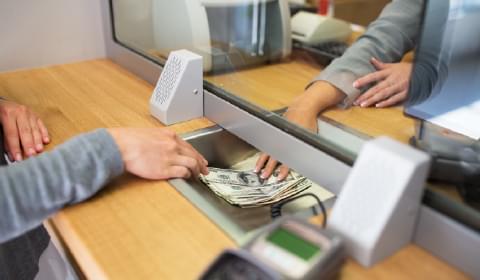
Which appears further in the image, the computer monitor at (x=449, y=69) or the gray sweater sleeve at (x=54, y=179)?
the computer monitor at (x=449, y=69)

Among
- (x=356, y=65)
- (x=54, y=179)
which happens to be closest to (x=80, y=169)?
(x=54, y=179)

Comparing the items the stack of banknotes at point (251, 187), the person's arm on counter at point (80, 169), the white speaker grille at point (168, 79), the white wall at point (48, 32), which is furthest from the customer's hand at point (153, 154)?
the white wall at point (48, 32)

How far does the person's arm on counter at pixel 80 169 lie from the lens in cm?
68

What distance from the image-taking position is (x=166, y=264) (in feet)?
2.03

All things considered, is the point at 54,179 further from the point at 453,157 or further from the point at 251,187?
the point at 453,157

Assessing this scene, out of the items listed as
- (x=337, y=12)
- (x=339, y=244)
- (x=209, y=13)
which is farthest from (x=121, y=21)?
(x=337, y=12)

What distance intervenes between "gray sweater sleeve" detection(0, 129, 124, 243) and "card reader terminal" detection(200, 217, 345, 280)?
31 cm

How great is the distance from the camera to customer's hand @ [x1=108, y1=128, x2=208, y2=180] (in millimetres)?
791

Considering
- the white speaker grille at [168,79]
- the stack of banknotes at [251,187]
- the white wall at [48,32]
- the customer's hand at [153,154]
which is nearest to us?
the customer's hand at [153,154]

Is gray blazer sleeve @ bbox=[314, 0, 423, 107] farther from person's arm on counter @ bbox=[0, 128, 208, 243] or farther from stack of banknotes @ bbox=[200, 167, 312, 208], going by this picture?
person's arm on counter @ bbox=[0, 128, 208, 243]

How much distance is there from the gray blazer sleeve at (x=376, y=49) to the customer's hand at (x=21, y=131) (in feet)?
2.20

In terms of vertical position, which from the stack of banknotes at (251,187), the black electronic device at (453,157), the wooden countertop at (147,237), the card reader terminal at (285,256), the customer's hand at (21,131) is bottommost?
the stack of banknotes at (251,187)

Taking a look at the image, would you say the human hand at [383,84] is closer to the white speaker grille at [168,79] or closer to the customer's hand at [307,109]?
the customer's hand at [307,109]

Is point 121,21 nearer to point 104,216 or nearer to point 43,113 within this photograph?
point 43,113
